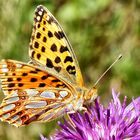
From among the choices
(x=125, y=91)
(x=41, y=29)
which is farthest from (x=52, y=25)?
(x=125, y=91)

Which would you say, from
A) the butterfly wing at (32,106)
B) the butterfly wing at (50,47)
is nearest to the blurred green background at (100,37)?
the butterfly wing at (50,47)

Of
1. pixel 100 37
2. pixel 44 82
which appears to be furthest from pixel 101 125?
pixel 100 37

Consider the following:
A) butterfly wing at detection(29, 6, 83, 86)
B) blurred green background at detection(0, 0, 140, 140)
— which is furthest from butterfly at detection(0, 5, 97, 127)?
blurred green background at detection(0, 0, 140, 140)

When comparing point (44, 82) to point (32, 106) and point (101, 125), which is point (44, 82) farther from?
point (101, 125)

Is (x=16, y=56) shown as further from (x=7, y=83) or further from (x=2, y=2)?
(x=7, y=83)

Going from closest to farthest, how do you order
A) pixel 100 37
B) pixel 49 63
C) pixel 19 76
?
pixel 19 76 → pixel 49 63 → pixel 100 37

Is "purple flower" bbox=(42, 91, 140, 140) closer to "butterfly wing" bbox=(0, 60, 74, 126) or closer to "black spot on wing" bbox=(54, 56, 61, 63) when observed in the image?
"butterfly wing" bbox=(0, 60, 74, 126)

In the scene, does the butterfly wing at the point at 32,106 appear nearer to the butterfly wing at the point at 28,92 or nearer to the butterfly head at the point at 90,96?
the butterfly wing at the point at 28,92
